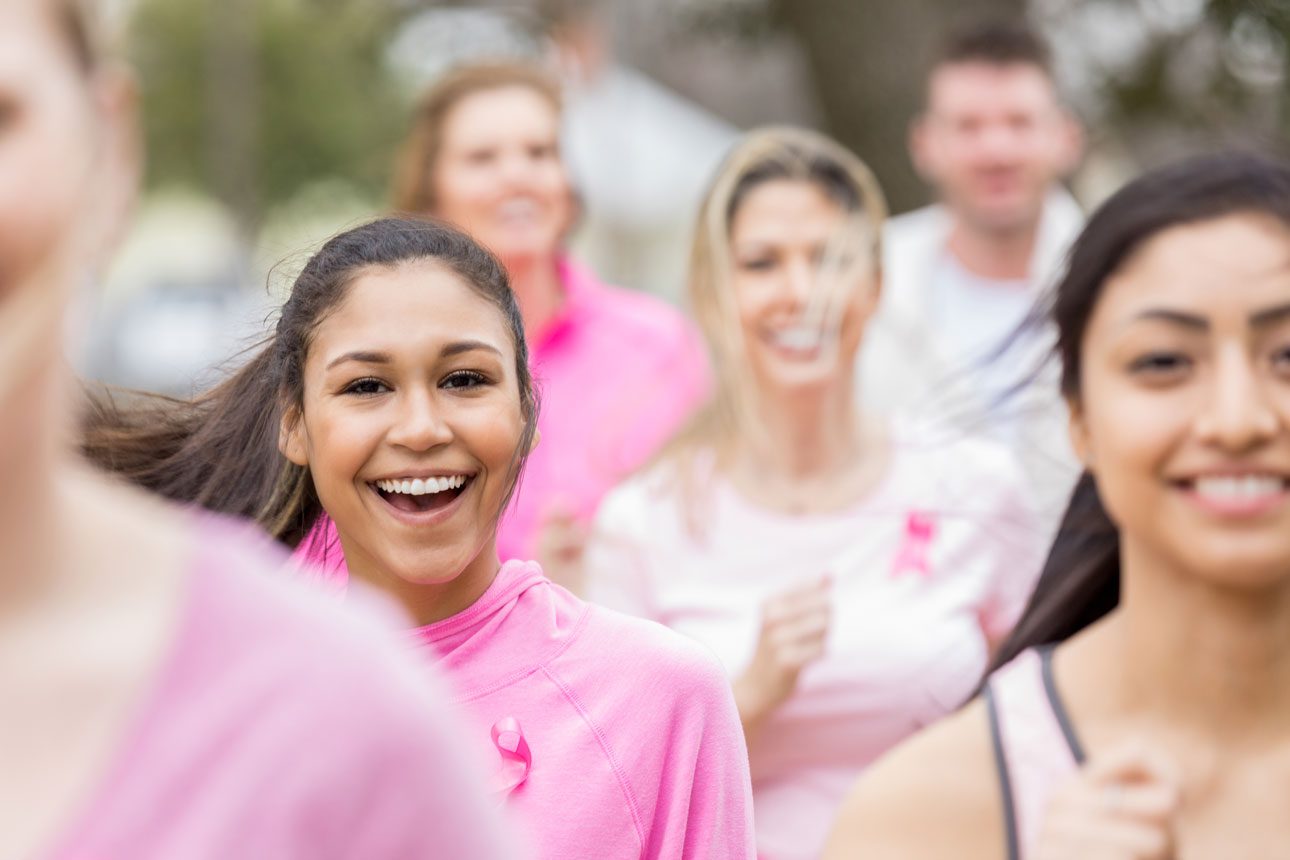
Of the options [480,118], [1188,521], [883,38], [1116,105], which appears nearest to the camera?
[1188,521]

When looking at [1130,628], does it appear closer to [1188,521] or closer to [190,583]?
[1188,521]

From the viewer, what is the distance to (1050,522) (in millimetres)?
3566

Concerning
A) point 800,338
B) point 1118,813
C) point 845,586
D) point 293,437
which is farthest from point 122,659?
point 800,338

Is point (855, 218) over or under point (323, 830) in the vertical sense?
over

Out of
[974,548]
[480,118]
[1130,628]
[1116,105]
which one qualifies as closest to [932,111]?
[480,118]

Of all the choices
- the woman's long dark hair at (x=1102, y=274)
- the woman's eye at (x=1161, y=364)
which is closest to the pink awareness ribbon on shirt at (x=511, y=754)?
the woman's long dark hair at (x=1102, y=274)

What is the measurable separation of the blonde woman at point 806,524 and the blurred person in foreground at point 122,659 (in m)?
2.14

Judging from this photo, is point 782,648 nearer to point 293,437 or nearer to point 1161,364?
point 293,437

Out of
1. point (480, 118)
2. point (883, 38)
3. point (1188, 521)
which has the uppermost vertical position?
point (883, 38)

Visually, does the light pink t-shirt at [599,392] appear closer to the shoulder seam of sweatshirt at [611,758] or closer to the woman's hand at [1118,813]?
the shoulder seam of sweatshirt at [611,758]

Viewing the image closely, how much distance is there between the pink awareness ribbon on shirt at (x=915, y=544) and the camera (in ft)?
12.7

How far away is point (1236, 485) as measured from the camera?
83.1 inches

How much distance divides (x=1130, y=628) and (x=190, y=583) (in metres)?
1.16

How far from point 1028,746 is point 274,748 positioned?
1.03m
